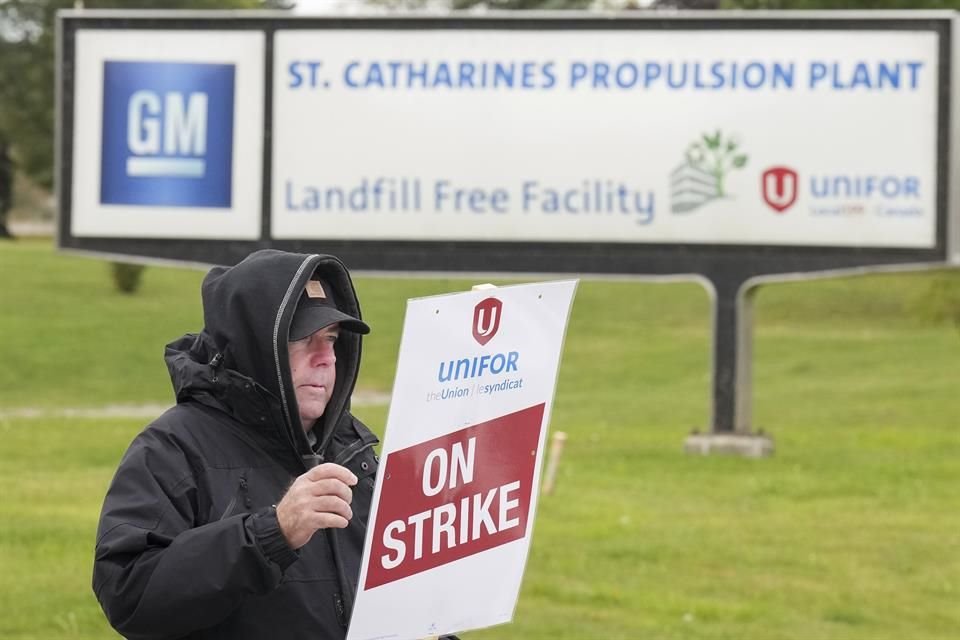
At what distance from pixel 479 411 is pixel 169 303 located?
3715 cm

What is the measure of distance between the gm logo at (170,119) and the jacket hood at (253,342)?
16.2 metres

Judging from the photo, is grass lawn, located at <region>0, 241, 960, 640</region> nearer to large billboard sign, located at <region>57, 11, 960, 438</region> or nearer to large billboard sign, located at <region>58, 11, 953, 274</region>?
large billboard sign, located at <region>57, 11, 960, 438</region>

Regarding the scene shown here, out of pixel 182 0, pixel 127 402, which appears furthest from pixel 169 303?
pixel 182 0

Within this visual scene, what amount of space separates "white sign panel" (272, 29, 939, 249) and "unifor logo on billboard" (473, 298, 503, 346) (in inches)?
605

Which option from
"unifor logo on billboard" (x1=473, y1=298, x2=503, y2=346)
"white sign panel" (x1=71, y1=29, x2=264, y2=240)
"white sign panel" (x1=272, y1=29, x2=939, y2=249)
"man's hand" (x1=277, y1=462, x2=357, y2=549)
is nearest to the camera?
"man's hand" (x1=277, y1=462, x2=357, y2=549)

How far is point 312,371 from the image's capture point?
386 centimetres

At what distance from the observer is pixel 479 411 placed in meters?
4.05

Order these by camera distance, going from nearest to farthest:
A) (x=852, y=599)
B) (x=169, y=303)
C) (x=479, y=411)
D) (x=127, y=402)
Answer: (x=479, y=411) → (x=852, y=599) → (x=127, y=402) → (x=169, y=303)

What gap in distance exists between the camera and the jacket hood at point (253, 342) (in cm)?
377

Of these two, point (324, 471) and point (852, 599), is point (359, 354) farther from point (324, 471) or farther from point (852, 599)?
point (852, 599)

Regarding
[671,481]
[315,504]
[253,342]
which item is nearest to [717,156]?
[671,481]

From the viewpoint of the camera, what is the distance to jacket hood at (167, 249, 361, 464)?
377 cm

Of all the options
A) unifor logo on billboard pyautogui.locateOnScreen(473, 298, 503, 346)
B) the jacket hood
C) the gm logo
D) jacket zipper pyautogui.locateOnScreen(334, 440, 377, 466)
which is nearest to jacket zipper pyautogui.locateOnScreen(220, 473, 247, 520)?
the jacket hood

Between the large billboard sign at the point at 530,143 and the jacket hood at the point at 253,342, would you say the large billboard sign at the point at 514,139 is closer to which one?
the large billboard sign at the point at 530,143
